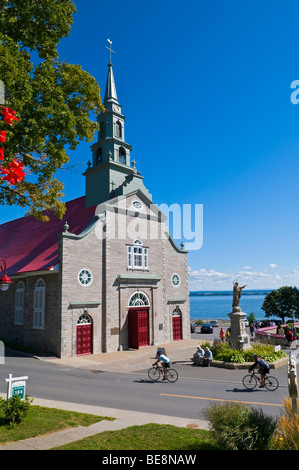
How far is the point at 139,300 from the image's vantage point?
28891 millimetres

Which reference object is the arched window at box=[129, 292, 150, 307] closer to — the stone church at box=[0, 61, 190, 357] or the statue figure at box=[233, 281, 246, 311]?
the stone church at box=[0, 61, 190, 357]

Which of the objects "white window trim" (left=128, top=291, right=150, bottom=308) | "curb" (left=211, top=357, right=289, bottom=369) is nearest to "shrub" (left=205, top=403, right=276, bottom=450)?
"curb" (left=211, top=357, right=289, bottom=369)

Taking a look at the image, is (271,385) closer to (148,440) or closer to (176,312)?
(148,440)

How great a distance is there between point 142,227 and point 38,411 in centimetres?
2085

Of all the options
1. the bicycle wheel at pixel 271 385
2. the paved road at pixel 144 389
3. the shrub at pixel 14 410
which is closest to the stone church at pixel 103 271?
the paved road at pixel 144 389

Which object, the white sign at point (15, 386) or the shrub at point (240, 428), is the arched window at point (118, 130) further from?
the shrub at point (240, 428)

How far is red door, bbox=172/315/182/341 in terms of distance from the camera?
32.3 metres

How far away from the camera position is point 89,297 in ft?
82.5

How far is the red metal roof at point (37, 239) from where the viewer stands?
2628 centimetres

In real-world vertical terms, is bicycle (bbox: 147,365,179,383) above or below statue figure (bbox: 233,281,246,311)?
below

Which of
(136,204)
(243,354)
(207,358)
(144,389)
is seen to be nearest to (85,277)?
(136,204)

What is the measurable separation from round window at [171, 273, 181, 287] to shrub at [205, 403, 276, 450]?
2562cm

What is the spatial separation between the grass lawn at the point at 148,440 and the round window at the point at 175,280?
946 inches

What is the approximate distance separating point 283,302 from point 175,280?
129 ft
